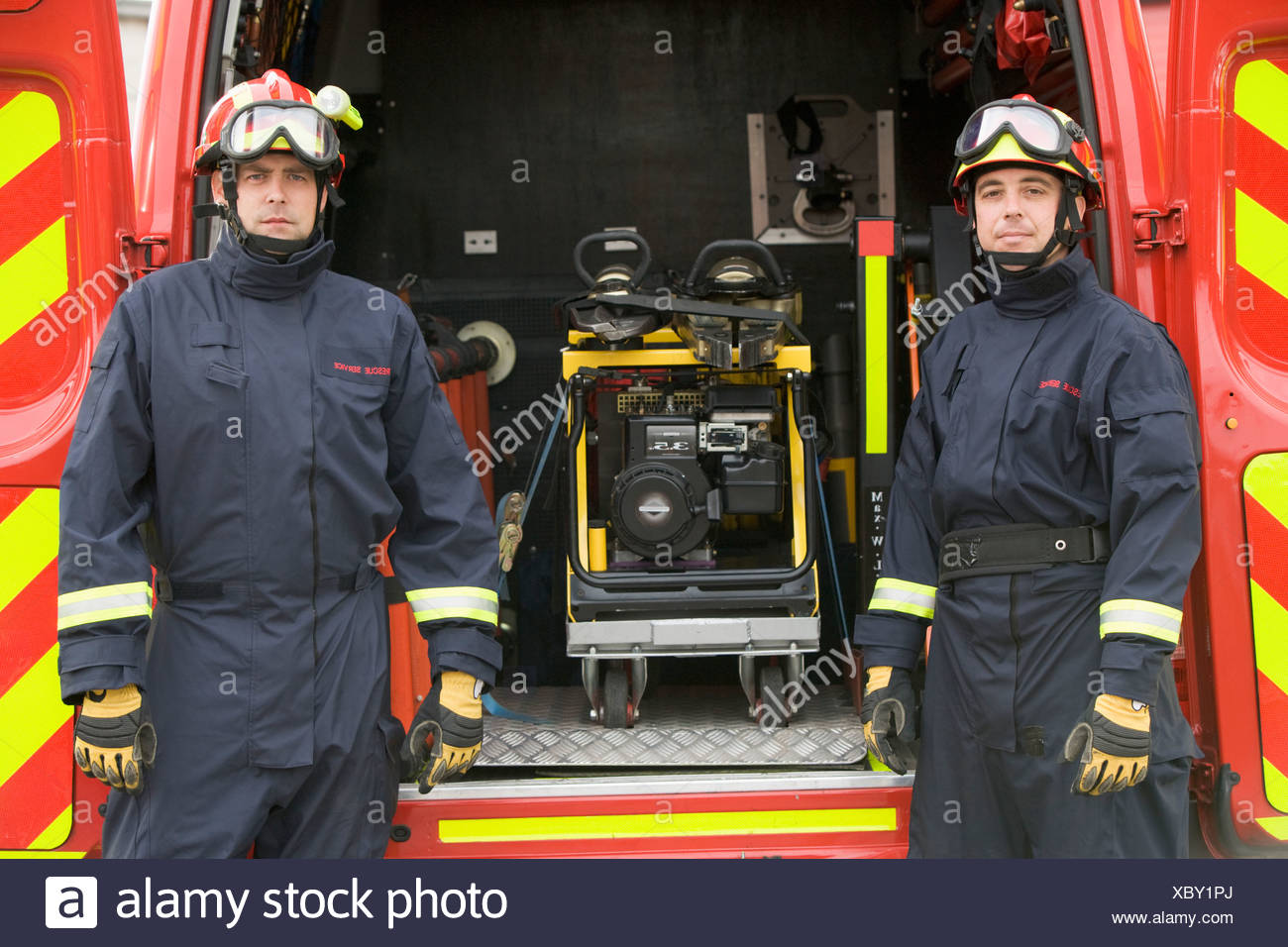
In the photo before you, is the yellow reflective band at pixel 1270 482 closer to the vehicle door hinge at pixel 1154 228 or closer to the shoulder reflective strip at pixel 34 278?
the vehicle door hinge at pixel 1154 228

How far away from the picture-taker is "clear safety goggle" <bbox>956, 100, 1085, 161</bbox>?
242 cm

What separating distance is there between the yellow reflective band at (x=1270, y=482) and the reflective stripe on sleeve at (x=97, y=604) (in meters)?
2.23

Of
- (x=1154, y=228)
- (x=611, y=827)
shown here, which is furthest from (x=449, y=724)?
(x=1154, y=228)

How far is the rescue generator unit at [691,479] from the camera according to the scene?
11.2 feet

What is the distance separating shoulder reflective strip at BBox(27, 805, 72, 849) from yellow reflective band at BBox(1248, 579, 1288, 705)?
8.27ft

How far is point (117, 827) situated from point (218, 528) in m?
0.62

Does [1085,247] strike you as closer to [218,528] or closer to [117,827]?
[218,528]

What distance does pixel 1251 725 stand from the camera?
2434mm

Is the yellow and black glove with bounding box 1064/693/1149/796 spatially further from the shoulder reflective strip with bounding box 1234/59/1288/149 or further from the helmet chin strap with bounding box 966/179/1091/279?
the shoulder reflective strip with bounding box 1234/59/1288/149

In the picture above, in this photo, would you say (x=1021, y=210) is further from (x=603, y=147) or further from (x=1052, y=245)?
(x=603, y=147)

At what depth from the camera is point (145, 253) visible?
8.38ft

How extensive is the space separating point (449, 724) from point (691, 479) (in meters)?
1.39

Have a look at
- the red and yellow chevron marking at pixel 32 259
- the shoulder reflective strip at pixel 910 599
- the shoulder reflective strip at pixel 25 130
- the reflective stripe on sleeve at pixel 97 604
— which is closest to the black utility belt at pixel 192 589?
the reflective stripe on sleeve at pixel 97 604
